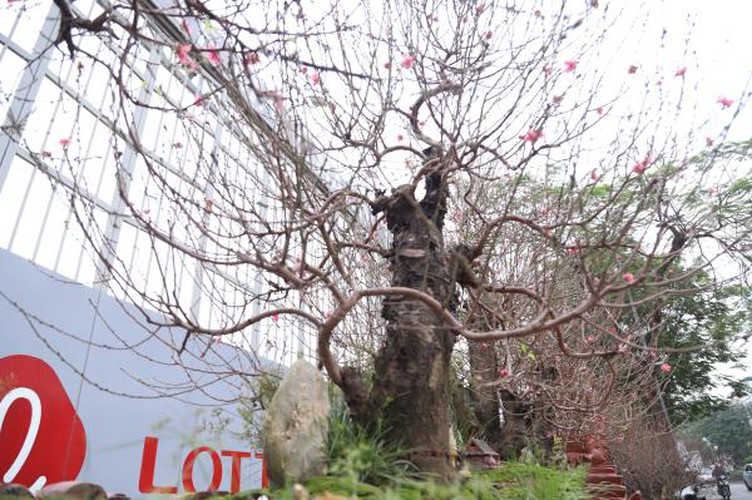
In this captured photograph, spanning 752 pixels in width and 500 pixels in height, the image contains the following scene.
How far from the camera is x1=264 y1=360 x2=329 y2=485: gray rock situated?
1849 mm

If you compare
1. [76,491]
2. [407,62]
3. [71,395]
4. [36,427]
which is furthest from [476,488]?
[71,395]

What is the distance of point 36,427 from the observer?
4320 millimetres

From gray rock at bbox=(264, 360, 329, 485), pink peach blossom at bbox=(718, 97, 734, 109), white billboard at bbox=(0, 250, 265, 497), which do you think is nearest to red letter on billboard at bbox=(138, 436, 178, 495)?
white billboard at bbox=(0, 250, 265, 497)

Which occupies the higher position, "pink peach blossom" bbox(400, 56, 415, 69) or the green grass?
"pink peach blossom" bbox(400, 56, 415, 69)

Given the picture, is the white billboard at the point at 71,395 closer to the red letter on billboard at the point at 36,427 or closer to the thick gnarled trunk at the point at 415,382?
the red letter on billboard at the point at 36,427

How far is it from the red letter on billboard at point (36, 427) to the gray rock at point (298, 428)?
3.41m

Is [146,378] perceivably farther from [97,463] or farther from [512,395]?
[512,395]

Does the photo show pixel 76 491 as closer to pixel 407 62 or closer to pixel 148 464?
pixel 407 62

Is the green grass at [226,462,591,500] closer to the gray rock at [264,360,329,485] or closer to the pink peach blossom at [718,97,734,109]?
the gray rock at [264,360,329,485]

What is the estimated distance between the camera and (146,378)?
18.7ft

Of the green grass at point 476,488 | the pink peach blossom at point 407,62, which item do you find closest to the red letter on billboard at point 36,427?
the green grass at point 476,488

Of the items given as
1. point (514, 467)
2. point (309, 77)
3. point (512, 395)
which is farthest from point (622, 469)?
point (309, 77)

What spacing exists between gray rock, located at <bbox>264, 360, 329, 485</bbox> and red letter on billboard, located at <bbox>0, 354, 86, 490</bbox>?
341cm

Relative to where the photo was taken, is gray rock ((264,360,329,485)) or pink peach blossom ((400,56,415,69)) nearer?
gray rock ((264,360,329,485))
